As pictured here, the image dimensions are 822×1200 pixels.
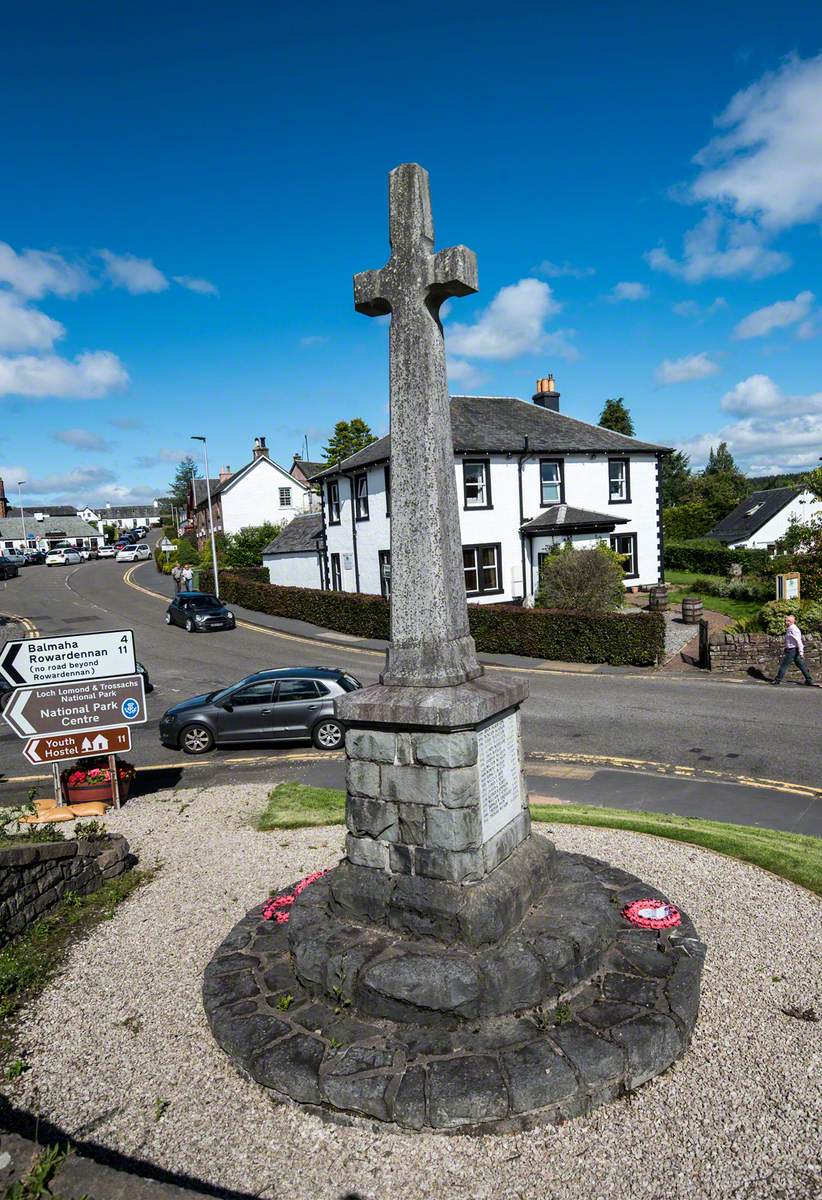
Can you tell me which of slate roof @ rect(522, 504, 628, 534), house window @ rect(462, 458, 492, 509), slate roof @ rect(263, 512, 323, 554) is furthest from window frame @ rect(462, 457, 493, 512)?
slate roof @ rect(263, 512, 323, 554)

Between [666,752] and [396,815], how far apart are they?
9.35 m

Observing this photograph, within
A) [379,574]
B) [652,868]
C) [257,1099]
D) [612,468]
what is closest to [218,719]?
[652,868]

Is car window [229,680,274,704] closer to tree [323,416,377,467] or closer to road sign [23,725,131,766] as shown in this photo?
road sign [23,725,131,766]

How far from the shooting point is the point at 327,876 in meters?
7.18

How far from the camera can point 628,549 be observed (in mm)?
33688

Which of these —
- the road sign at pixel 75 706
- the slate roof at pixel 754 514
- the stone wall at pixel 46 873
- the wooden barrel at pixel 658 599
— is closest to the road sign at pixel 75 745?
the road sign at pixel 75 706

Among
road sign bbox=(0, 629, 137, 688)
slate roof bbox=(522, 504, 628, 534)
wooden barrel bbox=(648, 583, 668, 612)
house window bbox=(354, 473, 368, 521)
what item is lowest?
wooden barrel bbox=(648, 583, 668, 612)

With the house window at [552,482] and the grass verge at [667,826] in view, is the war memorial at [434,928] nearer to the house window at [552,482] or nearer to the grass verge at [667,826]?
the grass verge at [667,826]

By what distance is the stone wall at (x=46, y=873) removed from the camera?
7402 mm

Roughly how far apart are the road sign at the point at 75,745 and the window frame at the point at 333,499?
23.5m

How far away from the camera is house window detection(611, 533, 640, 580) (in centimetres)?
3319

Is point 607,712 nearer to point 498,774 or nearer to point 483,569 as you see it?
point 498,774

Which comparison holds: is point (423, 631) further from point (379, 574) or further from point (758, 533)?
point (758, 533)

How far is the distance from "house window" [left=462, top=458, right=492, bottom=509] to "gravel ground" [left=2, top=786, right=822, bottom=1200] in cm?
2305
